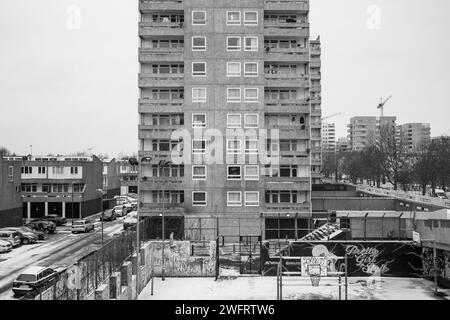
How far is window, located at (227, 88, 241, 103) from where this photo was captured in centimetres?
2709

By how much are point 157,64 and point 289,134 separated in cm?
966

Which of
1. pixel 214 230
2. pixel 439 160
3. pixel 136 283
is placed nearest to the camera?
pixel 136 283

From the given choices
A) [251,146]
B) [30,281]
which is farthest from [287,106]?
[30,281]

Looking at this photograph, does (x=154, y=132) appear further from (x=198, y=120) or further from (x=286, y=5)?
(x=286, y=5)

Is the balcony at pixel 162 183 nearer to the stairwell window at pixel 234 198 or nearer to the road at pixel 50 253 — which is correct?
the stairwell window at pixel 234 198

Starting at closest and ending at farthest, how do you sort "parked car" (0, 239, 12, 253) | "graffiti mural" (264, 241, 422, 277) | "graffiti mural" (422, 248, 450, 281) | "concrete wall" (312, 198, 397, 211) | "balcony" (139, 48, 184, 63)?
"graffiti mural" (422, 248, 450, 281) < "graffiti mural" (264, 241, 422, 277) < "parked car" (0, 239, 12, 253) < "balcony" (139, 48, 184, 63) < "concrete wall" (312, 198, 397, 211)

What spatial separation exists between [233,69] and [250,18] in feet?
11.0

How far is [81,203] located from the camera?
127 feet

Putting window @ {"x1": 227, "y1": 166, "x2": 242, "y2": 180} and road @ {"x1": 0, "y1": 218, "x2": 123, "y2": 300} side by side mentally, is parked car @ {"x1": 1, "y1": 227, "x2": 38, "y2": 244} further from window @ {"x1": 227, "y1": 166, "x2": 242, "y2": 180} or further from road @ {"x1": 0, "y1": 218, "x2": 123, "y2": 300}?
window @ {"x1": 227, "y1": 166, "x2": 242, "y2": 180}

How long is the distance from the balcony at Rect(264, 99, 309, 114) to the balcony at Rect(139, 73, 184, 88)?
572cm

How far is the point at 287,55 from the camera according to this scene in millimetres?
28297

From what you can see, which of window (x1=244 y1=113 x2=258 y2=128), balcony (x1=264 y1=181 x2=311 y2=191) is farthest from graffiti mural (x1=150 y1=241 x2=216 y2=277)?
window (x1=244 y1=113 x2=258 y2=128)
